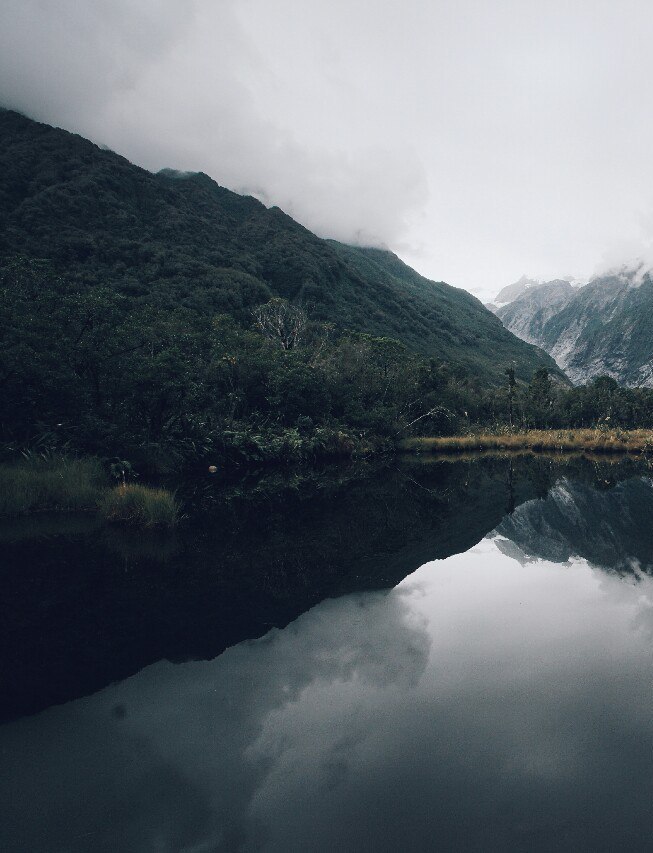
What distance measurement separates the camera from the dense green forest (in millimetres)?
23047

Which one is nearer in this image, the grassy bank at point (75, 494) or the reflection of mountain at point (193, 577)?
the reflection of mountain at point (193, 577)

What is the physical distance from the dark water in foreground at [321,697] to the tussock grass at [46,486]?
10.7ft

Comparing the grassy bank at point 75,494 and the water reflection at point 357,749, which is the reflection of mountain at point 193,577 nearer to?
the water reflection at point 357,749

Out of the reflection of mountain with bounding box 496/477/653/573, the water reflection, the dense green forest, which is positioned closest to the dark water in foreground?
the water reflection

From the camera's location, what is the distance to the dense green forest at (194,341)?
23.0 m

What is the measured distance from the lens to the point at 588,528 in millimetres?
17875

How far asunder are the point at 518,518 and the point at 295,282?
123807 millimetres

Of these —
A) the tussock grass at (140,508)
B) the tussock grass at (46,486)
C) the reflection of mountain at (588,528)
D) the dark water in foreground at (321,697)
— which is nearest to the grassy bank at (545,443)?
the reflection of mountain at (588,528)

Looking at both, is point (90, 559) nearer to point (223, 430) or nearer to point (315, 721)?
point (315, 721)

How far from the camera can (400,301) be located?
17262 cm

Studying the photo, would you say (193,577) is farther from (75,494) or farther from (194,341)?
(194,341)

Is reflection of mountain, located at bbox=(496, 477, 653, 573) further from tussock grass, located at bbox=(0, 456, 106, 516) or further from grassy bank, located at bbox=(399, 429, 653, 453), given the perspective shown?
grassy bank, located at bbox=(399, 429, 653, 453)

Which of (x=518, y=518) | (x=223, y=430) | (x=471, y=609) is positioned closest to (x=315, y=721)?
(x=471, y=609)

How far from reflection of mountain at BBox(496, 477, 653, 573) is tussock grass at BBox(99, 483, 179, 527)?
12104 mm
